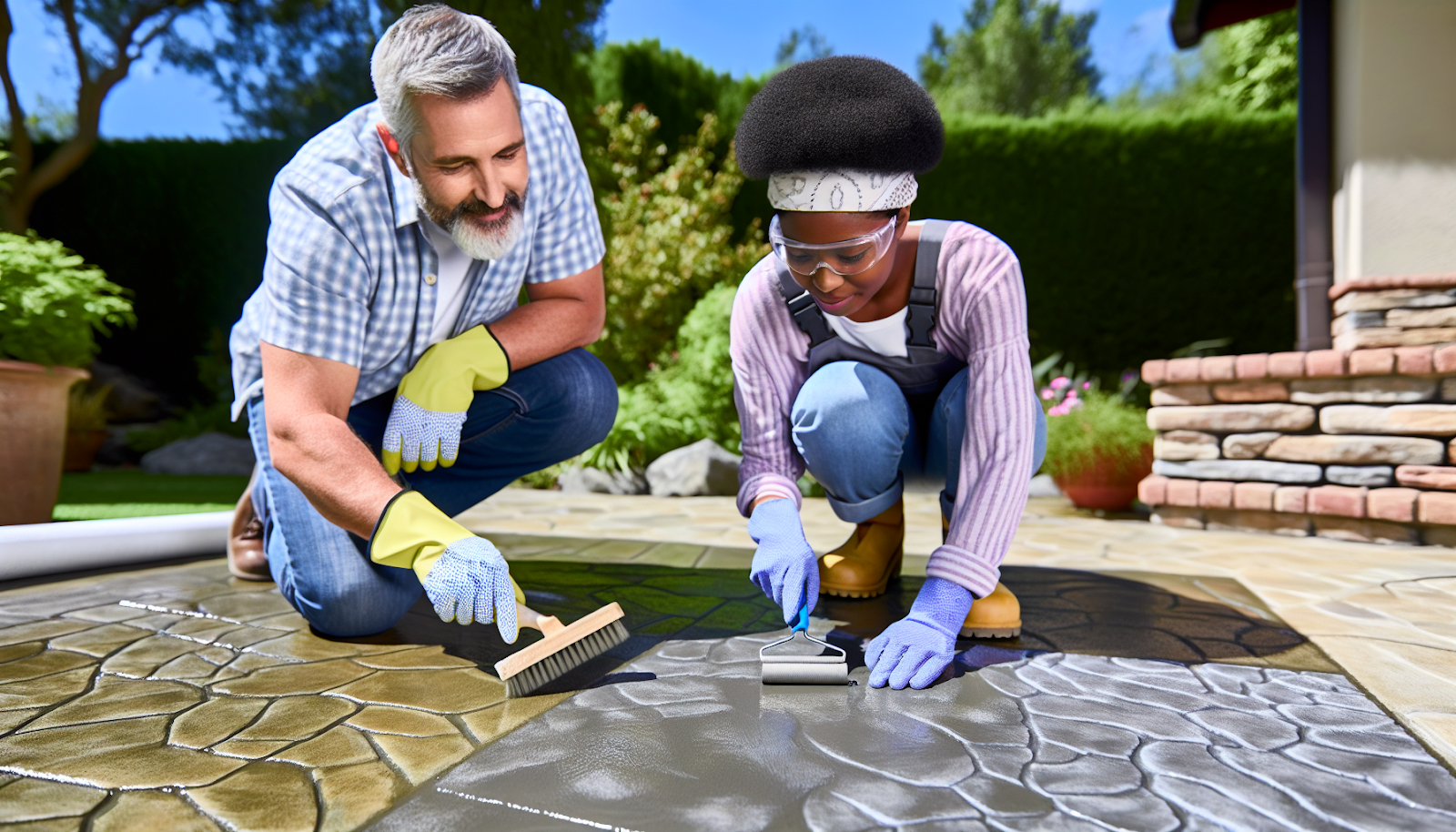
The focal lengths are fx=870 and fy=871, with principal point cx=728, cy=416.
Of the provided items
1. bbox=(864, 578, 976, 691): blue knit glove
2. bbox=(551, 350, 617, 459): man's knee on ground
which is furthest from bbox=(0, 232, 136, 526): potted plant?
bbox=(864, 578, 976, 691): blue knit glove

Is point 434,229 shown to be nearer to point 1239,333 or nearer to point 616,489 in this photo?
point 616,489

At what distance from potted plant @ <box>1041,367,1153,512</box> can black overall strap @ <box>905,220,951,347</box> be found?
2.83 m

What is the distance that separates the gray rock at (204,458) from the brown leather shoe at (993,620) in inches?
228

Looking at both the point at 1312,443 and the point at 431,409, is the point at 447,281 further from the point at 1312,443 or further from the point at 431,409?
the point at 1312,443

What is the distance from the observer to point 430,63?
163 cm

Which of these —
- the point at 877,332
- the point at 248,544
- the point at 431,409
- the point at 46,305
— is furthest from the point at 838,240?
the point at 46,305

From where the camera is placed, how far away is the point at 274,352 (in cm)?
170

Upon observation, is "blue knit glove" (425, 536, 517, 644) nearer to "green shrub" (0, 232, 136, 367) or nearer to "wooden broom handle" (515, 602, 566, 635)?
"wooden broom handle" (515, 602, 566, 635)

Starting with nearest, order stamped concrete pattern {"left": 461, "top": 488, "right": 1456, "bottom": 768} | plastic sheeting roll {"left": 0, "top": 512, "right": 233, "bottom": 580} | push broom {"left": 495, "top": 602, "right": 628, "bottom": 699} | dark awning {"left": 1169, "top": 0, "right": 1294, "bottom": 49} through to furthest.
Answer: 1. push broom {"left": 495, "top": 602, "right": 628, "bottom": 699}
2. stamped concrete pattern {"left": 461, "top": 488, "right": 1456, "bottom": 768}
3. plastic sheeting roll {"left": 0, "top": 512, "right": 233, "bottom": 580}
4. dark awning {"left": 1169, "top": 0, "right": 1294, "bottom": 49}

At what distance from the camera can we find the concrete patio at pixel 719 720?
42.4 inches

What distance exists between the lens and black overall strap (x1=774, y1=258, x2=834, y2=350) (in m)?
1.85

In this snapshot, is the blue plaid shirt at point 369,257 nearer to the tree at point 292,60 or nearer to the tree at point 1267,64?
the tree at point 292,60

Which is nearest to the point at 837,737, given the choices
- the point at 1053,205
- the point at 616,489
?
the point at 616,489

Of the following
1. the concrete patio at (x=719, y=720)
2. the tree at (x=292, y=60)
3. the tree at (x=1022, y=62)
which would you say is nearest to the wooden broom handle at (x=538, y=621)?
the concrete patio at (x=719, y=720)
